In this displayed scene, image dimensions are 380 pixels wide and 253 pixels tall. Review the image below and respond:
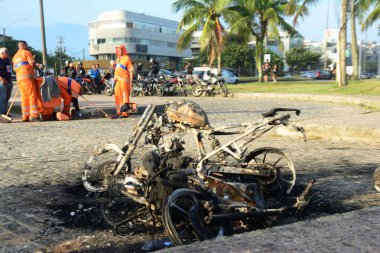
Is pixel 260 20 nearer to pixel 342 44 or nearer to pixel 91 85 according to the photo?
pixel 342 44

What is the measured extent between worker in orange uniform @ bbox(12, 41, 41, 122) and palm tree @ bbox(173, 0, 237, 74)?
2068 centimetres

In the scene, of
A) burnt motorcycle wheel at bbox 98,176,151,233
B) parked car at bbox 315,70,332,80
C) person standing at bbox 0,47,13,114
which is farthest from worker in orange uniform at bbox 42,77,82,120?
parked car at bbox 315,70,332,80

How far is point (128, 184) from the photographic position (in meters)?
3.95

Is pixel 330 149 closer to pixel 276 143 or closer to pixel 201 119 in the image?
pixel 276 143

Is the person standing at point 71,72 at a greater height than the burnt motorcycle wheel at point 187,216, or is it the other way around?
the person standing at point 71,72

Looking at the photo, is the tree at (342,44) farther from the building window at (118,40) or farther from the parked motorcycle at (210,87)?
the building window at (118,40)

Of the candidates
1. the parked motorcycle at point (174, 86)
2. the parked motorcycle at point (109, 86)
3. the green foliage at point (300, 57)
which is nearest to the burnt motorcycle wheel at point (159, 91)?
the parked motorcycle at point (174, 86)

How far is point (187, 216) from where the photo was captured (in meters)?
3.21

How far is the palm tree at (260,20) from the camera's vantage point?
32.3 m

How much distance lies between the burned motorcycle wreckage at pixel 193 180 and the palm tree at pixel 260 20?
28.7m

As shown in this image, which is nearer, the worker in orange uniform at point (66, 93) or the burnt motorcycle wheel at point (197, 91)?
the worker in orange uniform at point (66, 93)

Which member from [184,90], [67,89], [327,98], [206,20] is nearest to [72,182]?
[67,89]

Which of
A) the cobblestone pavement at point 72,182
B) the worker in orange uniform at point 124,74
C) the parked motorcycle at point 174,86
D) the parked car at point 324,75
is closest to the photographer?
the cobblestone pavement at point 72,182

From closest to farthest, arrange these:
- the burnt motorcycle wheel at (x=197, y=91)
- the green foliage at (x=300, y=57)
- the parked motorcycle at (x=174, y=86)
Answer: the burnt motorcycle wheel at (x=197, y=91), the parked motorcycle at (x=174, y=86), the green foliage at (x=300, y=57)
